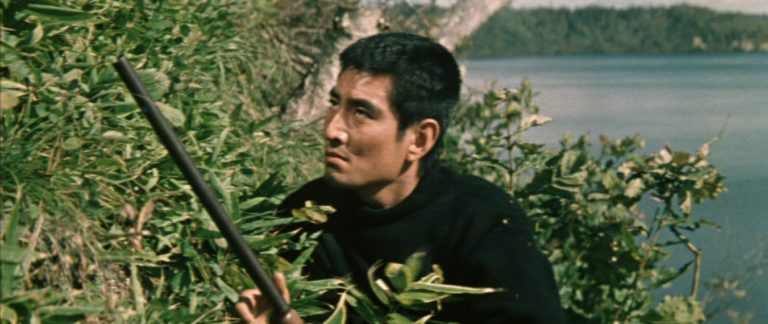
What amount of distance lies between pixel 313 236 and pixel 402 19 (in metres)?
4.33

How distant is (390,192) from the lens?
2.70 metres

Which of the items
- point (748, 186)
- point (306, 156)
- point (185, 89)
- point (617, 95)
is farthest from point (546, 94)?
point (185, 89)

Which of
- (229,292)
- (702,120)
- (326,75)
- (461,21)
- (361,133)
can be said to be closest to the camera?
(229,292)

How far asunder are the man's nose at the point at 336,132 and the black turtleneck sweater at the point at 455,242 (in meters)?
0.23

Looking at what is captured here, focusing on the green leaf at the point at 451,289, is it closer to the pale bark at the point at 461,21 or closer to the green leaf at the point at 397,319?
the green leaf at the point at 397,319

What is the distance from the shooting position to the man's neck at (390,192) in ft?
8.81

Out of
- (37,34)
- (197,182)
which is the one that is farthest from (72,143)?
(197,182)

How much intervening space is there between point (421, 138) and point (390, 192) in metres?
0.18

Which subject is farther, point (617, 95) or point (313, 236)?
point (617, 95)

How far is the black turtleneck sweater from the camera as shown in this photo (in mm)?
2330

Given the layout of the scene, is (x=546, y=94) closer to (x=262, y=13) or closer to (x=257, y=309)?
(x=262, y=13)

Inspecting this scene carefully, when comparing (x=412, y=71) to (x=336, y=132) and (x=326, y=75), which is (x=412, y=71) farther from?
(x=326, y=75)

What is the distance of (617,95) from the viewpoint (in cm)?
1165

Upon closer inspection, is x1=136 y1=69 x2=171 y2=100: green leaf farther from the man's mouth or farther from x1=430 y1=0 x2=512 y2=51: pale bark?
x1=430 y1=0 x2=512 y2=51: pale bark
